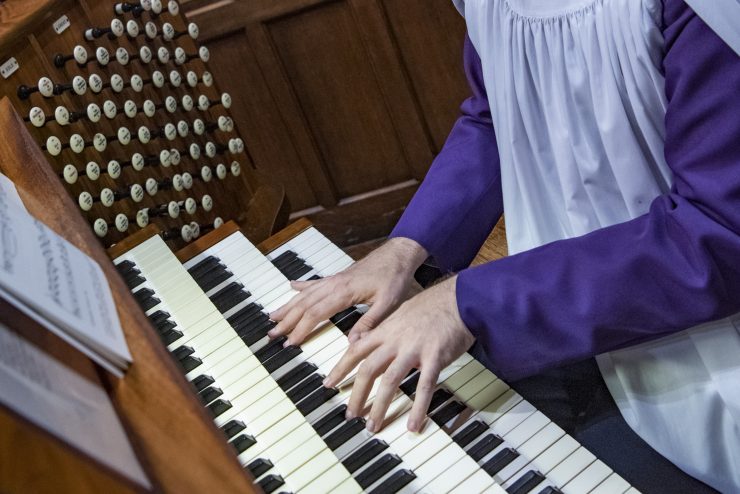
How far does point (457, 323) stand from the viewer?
1223mm

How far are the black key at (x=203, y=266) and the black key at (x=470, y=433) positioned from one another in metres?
0.66

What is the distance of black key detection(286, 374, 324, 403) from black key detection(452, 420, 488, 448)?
223 millimetres

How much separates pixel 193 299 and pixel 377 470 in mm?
545

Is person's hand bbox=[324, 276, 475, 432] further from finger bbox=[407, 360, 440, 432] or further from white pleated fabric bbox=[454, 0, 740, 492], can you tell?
white pleated fabric bbox=[454, 0, 740, 492]

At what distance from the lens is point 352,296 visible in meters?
1.39

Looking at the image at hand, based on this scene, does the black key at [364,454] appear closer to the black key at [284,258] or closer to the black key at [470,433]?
the black key at [470,433]

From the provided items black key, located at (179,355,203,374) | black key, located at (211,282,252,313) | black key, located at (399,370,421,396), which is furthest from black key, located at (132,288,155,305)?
black key, located at (399,370,421,396)

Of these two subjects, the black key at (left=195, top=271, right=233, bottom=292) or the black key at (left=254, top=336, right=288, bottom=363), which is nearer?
the black key at (left=254, top=336, right=288, bottom=363)

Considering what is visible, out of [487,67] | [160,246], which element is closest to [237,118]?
[160,246]

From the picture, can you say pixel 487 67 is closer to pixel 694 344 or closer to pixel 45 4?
pixel 694 344

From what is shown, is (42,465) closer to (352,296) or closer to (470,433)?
(470,433)

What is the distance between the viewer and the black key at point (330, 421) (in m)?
1.18

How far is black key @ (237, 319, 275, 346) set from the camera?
1.40 metres

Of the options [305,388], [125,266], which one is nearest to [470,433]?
[305,388]
